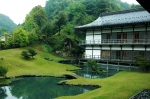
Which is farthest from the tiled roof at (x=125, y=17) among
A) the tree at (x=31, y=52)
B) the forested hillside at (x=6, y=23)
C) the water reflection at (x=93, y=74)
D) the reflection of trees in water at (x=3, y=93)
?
the forested hillside at (x=6, y=23)

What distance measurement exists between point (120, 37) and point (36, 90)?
2029cm

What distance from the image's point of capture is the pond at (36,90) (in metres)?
18.1

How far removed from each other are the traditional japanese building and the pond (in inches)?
592

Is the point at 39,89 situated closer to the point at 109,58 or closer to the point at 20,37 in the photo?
the point at 109,58

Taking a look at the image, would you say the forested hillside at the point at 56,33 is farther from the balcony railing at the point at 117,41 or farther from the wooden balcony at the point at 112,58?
the balcony railing at the point at 117,41

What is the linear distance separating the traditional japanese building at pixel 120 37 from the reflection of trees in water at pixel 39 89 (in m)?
15.0

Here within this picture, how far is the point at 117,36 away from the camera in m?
35.3

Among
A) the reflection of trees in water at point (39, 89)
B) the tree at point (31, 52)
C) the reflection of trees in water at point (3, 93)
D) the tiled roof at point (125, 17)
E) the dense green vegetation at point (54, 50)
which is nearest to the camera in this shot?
the reflection of trees in water at point (3, 93)

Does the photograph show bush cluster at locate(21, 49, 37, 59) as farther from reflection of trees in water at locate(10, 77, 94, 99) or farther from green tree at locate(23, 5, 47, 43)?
green tree at locate(23, 5, 47, 43)

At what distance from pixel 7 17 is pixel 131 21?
105649 mm

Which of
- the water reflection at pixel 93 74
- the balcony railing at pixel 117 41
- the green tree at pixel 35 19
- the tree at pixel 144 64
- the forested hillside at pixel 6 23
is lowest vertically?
the water reflection at pixel 93 74

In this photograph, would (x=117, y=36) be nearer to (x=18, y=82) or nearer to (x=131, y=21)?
(x=131, y=21)

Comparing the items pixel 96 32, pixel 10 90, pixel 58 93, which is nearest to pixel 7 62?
Result: pixel 10 90

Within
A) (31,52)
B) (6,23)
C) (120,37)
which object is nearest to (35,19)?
(31,52)
